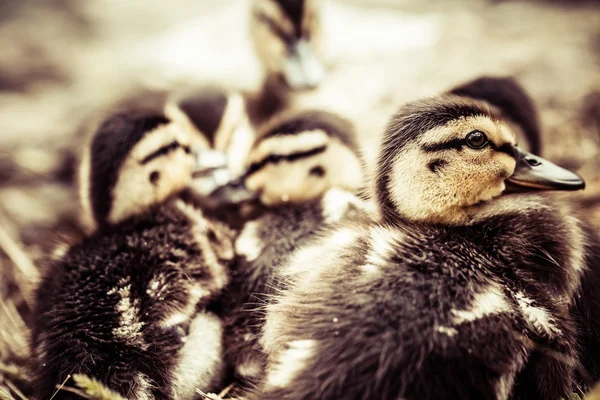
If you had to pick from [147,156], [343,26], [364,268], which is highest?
[343,26]

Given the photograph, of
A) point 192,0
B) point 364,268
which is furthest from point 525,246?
point 192,0

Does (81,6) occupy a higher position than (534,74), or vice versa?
(81,6)

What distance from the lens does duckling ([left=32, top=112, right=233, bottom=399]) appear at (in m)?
1.31

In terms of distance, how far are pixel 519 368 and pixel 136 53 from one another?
353 cm

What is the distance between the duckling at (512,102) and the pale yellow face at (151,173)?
3.29 feet

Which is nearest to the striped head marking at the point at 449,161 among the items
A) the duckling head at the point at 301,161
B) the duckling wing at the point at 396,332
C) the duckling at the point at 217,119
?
the duckling wing at the point at 396,332

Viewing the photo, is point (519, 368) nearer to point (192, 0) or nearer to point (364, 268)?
point (364, 268)

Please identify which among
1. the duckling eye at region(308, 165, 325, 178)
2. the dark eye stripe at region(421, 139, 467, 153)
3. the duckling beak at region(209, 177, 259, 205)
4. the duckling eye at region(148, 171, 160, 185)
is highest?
the dark eye stripe at region(421, 139, 467, 153)

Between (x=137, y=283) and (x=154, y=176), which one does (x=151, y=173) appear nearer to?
(x=154, y=176)

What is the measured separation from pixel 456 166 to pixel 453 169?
0.01 meters

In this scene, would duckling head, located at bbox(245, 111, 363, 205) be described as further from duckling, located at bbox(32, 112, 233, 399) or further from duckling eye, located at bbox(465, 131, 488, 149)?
duckling eye, located at bbox(465, 131, 488, 149)

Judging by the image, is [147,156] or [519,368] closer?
[519,368]

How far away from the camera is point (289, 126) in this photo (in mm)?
1743

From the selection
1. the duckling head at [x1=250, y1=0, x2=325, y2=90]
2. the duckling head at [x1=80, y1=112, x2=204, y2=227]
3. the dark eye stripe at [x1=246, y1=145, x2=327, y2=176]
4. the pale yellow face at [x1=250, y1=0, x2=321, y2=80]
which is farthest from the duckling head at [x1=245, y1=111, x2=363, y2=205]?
the pale yellow face at [x1=250, y1=0, x2=321, y2=80]
